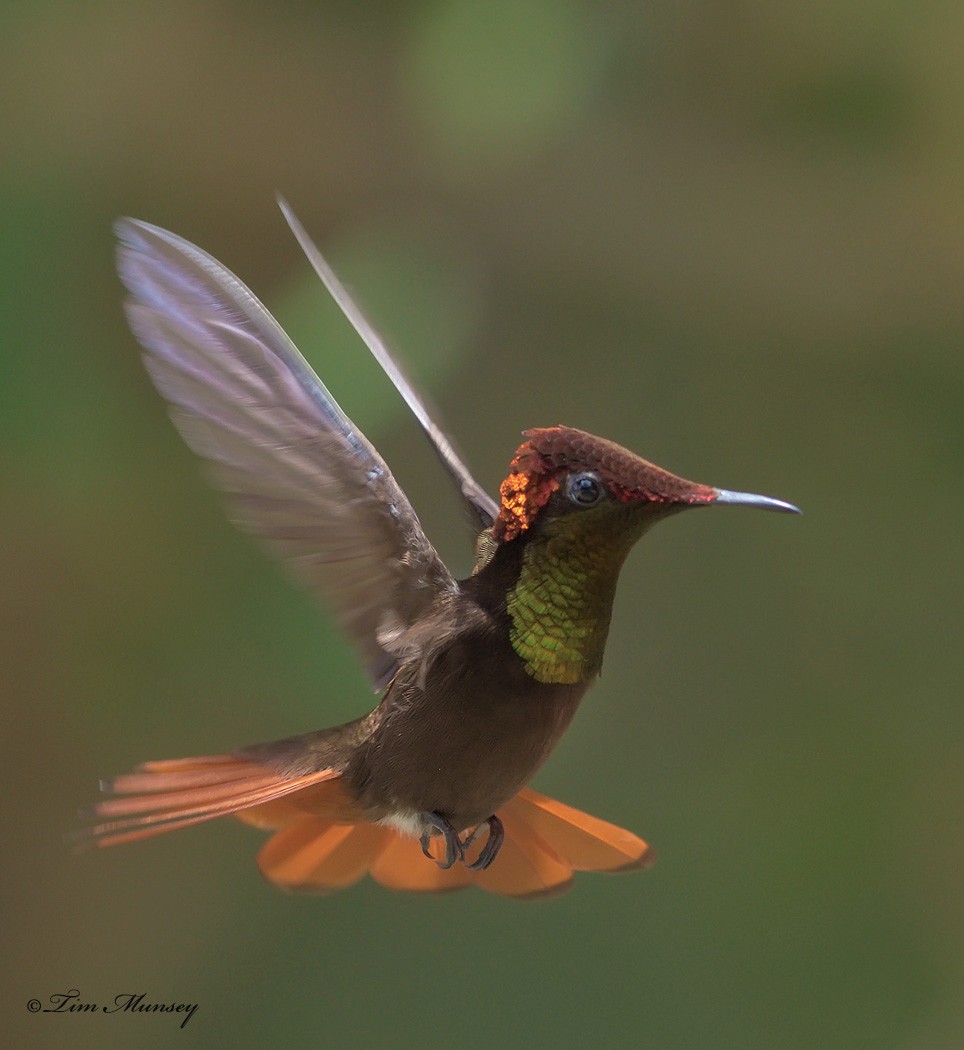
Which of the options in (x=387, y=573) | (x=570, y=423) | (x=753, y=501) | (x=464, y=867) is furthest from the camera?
(x=570, y=423)

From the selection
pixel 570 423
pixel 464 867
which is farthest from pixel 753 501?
pixel 570 423

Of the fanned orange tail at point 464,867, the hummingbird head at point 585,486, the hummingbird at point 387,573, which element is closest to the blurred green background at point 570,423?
the fanned orange tail at point 464,867

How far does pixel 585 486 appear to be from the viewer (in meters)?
0.46

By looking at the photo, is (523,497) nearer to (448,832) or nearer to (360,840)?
(448,832)

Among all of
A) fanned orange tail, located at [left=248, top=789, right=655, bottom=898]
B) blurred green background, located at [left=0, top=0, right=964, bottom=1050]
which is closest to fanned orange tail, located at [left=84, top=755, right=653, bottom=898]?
fanned orange tail, located at [left=248, top=789, right=655, bottom=898]

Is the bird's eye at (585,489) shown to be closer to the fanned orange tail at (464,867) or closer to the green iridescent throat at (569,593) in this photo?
the green iridescent throat at (569,593)

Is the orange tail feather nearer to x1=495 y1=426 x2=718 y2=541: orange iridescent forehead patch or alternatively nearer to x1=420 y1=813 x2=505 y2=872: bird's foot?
x1=420 y1=813 x2=505 y2=872: bird's foot

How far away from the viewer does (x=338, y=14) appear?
1.24m

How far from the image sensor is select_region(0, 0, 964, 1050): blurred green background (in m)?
1.21

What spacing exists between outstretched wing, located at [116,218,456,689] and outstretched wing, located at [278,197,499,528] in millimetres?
62

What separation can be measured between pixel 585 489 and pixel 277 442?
0.13m

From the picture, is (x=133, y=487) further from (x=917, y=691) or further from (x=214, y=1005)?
(x=917, y=691)

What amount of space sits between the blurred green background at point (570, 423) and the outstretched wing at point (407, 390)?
497 millimetres

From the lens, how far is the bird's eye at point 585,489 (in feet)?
1.51
